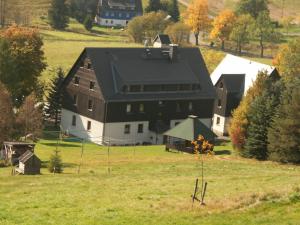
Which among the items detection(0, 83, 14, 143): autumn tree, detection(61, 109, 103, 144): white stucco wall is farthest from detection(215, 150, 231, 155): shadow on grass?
detection(0, 83, 14, 143): autumn tree

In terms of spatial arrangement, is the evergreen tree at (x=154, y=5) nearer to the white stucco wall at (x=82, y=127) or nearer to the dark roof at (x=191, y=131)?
the white stucco wall at (x=82, y=127)

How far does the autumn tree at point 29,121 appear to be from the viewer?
5688 cm

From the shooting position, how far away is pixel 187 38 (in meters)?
142

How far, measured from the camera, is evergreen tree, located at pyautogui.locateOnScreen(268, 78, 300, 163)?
4956 centimetres

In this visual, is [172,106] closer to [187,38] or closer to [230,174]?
[230,174]

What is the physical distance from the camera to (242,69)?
262 feet

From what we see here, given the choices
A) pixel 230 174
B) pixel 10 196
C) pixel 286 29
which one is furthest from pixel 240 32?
pixel 10 196

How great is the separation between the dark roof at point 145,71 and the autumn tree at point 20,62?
17.5 ft

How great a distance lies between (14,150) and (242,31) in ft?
304

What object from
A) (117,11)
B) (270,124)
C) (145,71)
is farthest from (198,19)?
(270,124)

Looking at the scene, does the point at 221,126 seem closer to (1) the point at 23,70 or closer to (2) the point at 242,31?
(1) the point at 23,70

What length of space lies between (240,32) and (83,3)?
48659 millimetres

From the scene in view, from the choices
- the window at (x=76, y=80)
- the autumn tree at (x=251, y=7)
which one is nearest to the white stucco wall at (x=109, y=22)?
the autumn tree at (x=251, y=7)

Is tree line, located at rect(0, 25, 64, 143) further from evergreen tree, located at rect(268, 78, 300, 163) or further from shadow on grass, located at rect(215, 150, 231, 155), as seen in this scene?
evergreen tree, located at rect(268, 78, 300, 163)
